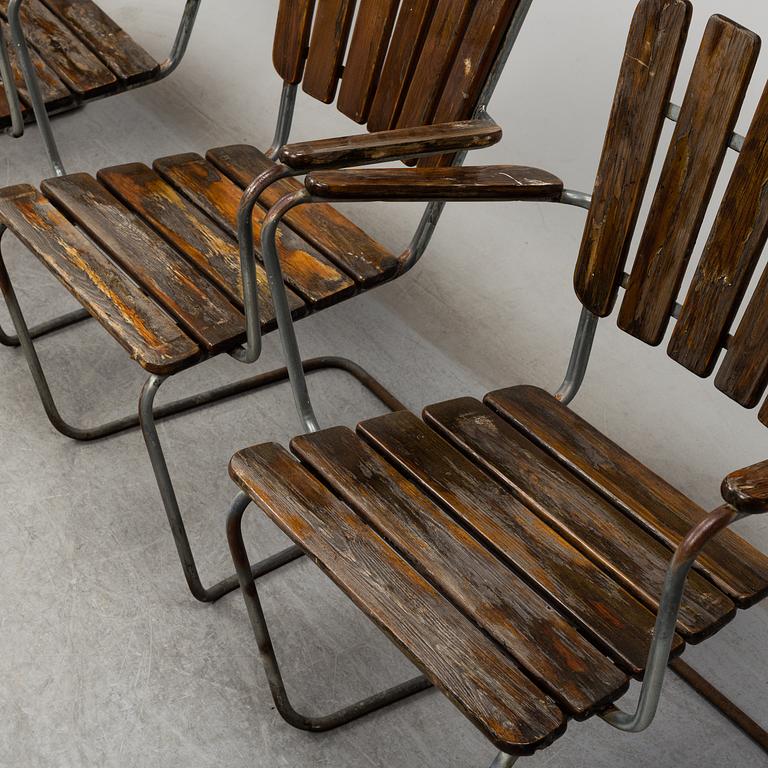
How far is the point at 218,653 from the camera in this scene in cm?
178

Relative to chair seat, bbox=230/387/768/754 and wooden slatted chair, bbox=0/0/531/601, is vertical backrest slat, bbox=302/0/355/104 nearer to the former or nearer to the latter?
wooden slatted chair, bbox=0/0/531/601

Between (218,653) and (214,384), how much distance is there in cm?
63

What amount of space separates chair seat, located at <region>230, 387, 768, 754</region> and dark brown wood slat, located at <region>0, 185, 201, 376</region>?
9.4 inches

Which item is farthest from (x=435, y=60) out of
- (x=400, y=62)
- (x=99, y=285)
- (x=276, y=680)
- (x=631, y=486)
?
(x=276, y=680)

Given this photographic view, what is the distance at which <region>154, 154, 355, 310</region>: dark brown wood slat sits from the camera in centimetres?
171

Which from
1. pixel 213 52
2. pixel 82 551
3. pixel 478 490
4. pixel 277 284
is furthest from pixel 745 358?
pixel 213 52

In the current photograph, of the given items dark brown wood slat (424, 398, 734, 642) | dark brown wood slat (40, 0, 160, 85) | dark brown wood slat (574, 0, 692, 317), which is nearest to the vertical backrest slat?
dark brown wood slat (40, 0, 160, 85)

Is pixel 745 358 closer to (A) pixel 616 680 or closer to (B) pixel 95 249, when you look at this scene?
(A) pixel 616 680

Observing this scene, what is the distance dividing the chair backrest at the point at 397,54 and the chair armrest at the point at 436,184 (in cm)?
25

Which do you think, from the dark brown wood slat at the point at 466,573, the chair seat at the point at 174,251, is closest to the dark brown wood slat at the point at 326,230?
the chair seat at the point at 174,251

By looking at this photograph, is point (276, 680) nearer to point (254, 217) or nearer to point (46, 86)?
point (254, 217)

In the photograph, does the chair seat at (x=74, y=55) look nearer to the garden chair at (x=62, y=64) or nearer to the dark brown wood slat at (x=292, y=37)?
the garden chair at (x=62, y=64)

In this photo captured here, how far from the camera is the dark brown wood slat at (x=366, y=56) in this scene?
1790mm

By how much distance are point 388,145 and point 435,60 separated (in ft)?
1.10
